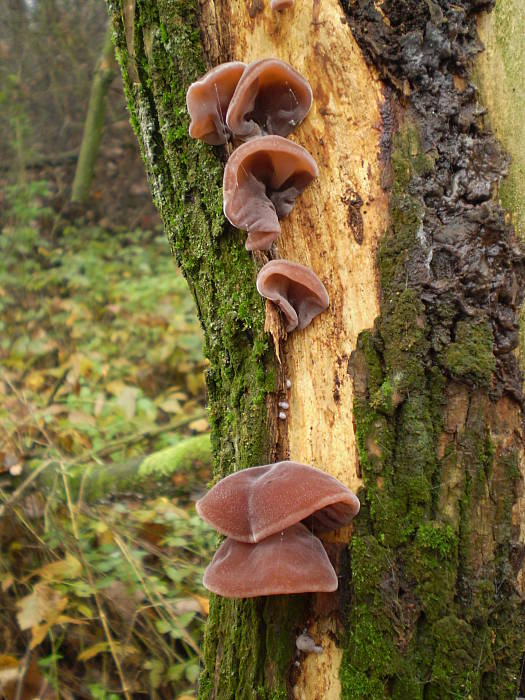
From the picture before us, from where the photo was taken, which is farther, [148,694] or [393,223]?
[148,694]

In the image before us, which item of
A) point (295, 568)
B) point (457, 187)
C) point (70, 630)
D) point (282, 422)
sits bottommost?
point (70, 630)

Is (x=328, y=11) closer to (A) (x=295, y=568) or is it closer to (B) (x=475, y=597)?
(A) (x=295, y=568)

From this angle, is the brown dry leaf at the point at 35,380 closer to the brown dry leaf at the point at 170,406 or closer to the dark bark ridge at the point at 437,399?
the brown dry leaf at the point at 170,406

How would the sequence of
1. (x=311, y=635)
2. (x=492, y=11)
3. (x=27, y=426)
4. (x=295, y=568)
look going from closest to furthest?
(x=295, y=568)
(x=311, y=635)
(x=492, y=11)
(x=27, y=426)

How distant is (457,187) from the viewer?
1.73 metres

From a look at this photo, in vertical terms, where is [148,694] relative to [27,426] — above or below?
below

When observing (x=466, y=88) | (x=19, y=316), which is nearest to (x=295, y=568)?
(x=466, y=88)

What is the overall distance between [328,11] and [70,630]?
310 cm

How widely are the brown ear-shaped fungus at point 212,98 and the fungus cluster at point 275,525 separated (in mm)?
1095

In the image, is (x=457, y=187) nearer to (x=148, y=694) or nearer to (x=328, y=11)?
(x=328, y=11)

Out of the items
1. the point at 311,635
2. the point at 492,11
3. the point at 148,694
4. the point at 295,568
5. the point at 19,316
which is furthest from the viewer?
the point at 19,316

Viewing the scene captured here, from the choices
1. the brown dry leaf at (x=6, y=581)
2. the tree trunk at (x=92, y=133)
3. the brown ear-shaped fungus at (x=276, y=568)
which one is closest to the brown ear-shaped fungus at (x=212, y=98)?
the brown ear-shaped fungus at (x=276, y=568)

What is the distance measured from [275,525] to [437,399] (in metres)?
0.59

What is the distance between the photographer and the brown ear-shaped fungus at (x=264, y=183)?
1.73 meters
